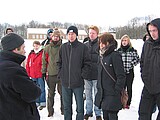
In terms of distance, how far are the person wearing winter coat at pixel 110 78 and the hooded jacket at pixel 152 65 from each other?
371mm

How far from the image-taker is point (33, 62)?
5.93 metres

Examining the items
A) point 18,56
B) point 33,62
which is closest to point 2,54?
point 18,56

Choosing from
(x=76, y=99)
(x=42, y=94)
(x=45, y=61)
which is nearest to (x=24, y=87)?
(x=76, y=99)

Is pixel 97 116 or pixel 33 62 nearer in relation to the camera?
pixel 97 116

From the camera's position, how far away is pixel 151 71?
146 inches

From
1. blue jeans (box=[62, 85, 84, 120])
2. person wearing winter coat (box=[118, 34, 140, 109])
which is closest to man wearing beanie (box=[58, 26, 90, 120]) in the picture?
blue jeans (box=[62, 85, 84, 120])

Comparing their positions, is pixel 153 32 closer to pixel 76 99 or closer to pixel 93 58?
pixel 93 58

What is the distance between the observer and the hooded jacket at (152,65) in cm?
363

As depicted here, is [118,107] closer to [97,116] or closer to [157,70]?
[157,70]

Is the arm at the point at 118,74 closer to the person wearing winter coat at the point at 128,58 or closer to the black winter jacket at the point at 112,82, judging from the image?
the black winter jacket at the point at 112,82

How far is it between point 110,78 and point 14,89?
5.73 ft

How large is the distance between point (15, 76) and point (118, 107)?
75.1 inches

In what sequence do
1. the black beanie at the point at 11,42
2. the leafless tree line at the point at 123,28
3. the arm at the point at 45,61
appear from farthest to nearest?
the leafless tree line at the point at 123,28 → the arm at the point at 45,61 → the black beanie at the point at 11,42

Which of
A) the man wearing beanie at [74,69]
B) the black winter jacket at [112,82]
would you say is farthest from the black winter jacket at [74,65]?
the black winter jacket at [112,82]
